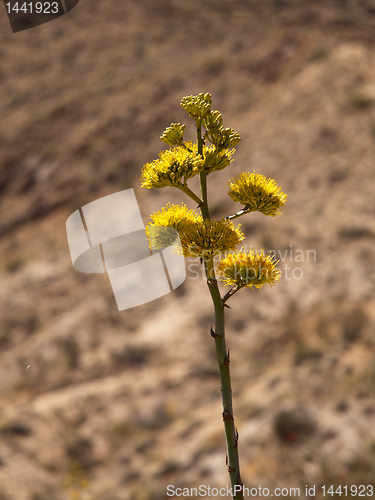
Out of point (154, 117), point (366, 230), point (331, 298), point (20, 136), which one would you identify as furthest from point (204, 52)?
point (331, 298)

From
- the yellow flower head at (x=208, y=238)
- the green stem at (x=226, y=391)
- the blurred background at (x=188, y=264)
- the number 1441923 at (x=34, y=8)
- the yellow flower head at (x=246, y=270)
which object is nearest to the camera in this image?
the green stem at (x=226, y=391)

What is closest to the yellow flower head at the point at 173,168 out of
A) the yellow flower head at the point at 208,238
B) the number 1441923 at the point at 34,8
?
the yellow flower head at the point at 208,238

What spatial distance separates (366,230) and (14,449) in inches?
425

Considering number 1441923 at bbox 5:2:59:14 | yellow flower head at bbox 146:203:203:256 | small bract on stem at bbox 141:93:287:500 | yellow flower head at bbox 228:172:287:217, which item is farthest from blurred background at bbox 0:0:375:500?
yellow flower head at bbox 146:203:203:256

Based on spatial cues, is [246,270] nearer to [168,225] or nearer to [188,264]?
[168,225]

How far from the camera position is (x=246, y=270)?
249cm

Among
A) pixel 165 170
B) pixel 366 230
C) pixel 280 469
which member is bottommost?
pixel 280 469

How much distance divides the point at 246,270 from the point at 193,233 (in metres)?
0.42

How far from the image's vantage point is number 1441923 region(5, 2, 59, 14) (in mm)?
23889

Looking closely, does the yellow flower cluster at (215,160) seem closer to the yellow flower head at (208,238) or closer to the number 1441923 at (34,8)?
the yellow flower head at (208,238)

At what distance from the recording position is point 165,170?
2402 millimetres

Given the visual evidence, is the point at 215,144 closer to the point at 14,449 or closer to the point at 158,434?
the point at 158,434

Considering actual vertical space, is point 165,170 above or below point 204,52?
below

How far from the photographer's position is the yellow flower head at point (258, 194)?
2588 millimetres
